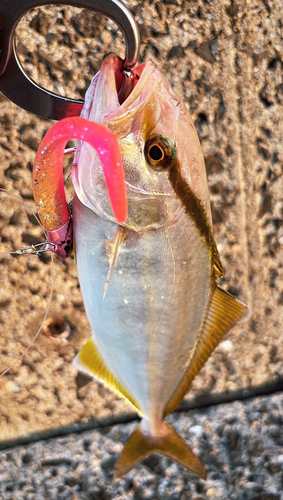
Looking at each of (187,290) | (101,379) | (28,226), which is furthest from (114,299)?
(28,226)

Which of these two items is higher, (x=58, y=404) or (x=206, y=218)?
(x=206, y=218)

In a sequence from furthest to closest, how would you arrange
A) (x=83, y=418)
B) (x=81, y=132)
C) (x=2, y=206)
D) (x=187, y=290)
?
(x=83, y=418)
(x=2, y=206)
(x=187, y=290)
(x=81, y=132)

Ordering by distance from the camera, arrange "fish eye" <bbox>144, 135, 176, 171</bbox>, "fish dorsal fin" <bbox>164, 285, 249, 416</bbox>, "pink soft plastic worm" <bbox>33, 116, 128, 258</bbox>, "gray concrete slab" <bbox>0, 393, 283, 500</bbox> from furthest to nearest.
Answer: "gray concrete slab" <bbox>0, 393, 283, 500</bbox>
"fish dorsal fin" <bbox>164, 285, 249, 416</bbox>
"fish eye" <bbox>144, 135, 176, 171</bbox>
"pink soft plastic worm" <bbox>33, 116, 128, 258</bbox>

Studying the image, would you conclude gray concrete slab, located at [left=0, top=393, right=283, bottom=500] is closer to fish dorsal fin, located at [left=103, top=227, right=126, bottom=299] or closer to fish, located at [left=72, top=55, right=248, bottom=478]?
fish, located at [left=72, top=55, right=248, bottom=478]

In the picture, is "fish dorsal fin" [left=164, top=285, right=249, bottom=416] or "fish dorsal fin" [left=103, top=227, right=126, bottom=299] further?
"fish dorsal fin" [left=164, top=285, right=249, bottom=416]

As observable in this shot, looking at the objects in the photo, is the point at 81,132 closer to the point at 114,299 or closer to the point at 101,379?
the point at 114,299

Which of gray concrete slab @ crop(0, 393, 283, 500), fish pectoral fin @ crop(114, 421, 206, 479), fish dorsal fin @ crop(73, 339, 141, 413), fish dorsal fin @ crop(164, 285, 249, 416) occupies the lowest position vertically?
gray concrete slab @ crop(0, 393, 283, 500)

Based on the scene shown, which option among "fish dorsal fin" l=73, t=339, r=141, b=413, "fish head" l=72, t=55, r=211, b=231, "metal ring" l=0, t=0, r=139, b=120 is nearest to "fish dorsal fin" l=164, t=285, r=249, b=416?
"fish dorsal fin" l=73, t=339, r=141, b=413

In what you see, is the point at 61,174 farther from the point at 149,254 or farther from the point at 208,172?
the point at 208,172
